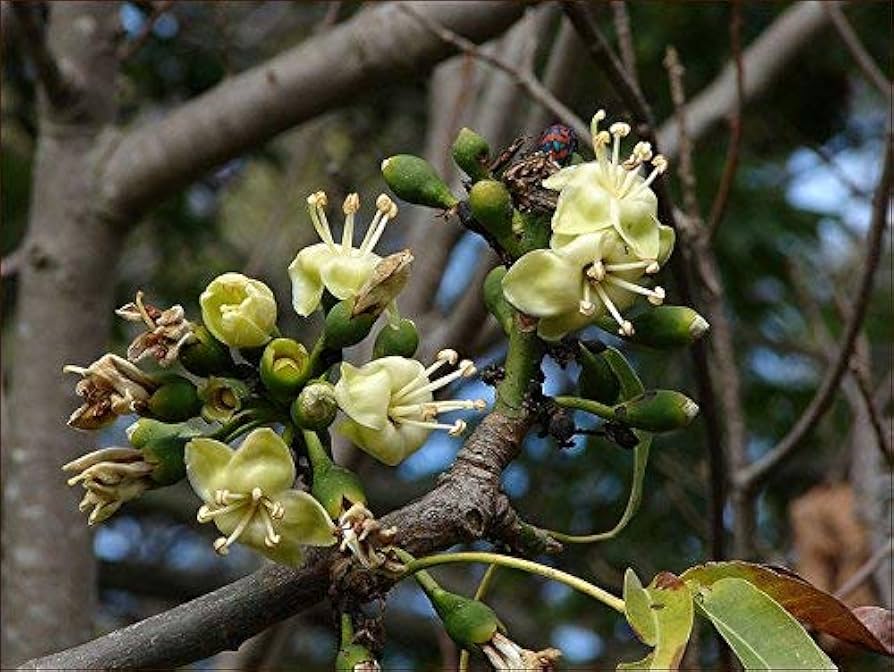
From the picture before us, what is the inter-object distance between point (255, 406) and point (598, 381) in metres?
0.21

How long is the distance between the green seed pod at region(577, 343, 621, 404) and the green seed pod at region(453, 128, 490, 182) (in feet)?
0.40

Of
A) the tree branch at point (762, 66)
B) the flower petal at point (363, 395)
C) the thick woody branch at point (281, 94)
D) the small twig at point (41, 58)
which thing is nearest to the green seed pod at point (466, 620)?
the flower petal at point (363, 395)

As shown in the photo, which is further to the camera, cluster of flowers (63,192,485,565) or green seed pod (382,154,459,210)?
green seed pod (382,154,459,210)

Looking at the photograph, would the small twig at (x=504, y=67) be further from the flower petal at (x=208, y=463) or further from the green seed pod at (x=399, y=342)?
the flower petal at (x=208, y=463)

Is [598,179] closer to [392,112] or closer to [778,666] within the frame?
[778,666]

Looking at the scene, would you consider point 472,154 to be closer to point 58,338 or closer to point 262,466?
point 262,466

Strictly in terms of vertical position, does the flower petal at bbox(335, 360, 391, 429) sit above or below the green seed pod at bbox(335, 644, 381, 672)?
above

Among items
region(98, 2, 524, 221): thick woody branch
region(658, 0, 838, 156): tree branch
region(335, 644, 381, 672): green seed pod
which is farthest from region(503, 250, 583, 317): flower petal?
region(658, 0, 838, 156): tree branch

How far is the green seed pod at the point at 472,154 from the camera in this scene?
89 cm

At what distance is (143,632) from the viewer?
80 cm

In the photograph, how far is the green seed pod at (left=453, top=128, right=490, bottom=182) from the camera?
0.89 m

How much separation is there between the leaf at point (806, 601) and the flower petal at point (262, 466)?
0.23 meters

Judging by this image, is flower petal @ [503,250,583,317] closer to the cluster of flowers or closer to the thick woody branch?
the cluster of flowers

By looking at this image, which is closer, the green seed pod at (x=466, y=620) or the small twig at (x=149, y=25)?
the green seed pod at (x=466, y=620)
